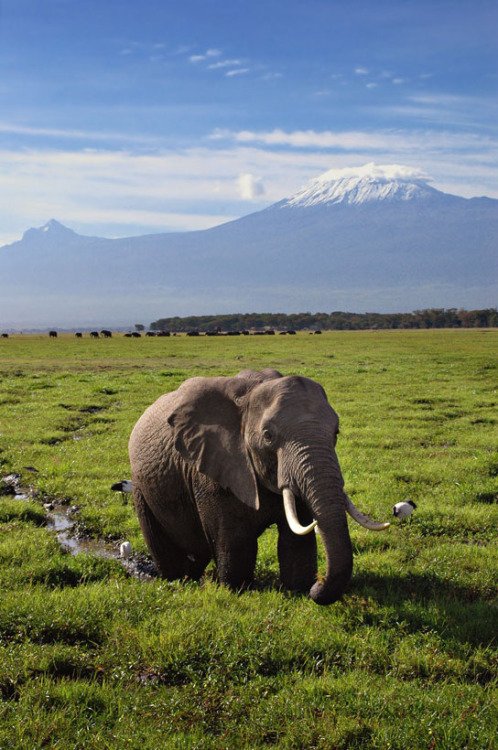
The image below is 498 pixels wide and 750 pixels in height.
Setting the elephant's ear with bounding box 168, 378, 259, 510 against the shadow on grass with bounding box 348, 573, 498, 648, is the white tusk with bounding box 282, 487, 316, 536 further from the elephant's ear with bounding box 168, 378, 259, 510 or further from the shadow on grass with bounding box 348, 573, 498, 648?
the shadow on grass with bounding box 348, 573, 498, 648

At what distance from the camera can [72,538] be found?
11.1 meters

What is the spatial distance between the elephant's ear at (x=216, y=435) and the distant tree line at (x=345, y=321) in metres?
132

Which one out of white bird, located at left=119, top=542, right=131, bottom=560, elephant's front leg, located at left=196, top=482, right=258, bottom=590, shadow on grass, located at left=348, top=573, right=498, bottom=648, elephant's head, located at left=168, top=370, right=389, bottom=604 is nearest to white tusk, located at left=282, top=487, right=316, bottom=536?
elephant's head, located at left=168, top=370, right=389, bottom=604

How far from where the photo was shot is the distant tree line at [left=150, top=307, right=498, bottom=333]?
6009 inches

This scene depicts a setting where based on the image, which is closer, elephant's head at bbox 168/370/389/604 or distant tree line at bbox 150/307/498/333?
elephant's head at bbox 168/370/389/604

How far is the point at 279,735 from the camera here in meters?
5.42

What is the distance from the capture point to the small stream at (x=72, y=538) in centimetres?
978

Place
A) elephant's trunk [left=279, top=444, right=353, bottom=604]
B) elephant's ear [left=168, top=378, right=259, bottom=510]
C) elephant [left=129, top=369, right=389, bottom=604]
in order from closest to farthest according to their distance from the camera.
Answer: elephant's trunk [left=279, top=444, right=353, bottom=604] → elephant [left=129, top=369, right=389, bottom=604] → elephant's ear [left=168, top=378, right=259, bottom=510]

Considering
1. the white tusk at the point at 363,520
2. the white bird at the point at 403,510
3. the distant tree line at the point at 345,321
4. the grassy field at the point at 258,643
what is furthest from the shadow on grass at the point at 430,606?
the distant tree line at the point at 345,321

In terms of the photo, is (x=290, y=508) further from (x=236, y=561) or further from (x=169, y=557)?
(x=169, y=557)

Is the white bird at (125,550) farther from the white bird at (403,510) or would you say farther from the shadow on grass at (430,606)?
the white bird at (403,510)

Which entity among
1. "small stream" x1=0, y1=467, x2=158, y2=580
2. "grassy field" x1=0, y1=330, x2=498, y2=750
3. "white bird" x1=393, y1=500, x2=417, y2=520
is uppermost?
"white bird" x1=393, y1=500, x2=417, y2=520

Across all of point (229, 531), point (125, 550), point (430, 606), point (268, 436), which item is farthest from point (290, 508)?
point (125, 550)

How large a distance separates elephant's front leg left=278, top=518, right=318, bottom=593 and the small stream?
7.36 ft
